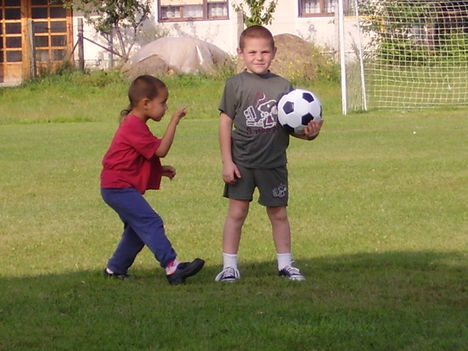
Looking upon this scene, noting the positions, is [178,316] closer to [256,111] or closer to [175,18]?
[256,111]

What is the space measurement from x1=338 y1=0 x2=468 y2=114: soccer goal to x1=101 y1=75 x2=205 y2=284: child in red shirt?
1746cm

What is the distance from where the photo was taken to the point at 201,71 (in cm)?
2972

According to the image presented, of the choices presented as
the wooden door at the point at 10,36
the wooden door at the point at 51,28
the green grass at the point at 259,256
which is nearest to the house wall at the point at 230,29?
the wooden door at the point at 51,28

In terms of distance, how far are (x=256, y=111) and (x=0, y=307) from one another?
1983mm

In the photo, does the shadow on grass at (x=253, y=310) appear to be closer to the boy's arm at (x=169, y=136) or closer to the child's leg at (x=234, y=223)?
the child's leg at (x=234, y=223)

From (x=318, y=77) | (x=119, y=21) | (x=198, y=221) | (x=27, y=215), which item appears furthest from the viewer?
(x=119, y=21)

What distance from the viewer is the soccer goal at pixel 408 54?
24641 mm

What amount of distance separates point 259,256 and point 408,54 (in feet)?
57.8

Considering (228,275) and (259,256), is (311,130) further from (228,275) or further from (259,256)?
(259,256)

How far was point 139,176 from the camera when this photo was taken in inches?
280

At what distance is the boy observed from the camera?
7.02m

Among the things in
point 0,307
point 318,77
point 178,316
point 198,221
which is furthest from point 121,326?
point 318,77

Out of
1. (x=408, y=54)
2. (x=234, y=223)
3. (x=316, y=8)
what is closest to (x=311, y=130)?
(x=234, y=223)

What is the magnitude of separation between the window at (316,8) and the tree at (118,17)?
486cm
